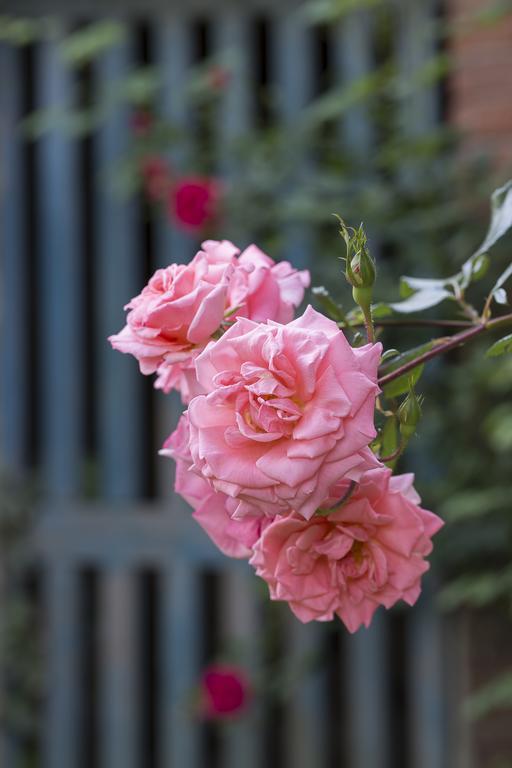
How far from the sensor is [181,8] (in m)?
2.74

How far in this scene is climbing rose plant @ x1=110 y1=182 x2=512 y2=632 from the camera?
547 millimetres

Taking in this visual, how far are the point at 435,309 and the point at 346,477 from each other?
177 centimetres

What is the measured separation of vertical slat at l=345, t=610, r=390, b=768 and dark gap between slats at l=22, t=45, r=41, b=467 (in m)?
1.00

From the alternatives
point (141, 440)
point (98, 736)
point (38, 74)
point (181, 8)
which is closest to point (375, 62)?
point (181, 8)

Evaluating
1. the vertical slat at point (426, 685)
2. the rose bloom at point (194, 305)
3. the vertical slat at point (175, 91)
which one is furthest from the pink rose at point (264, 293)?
the vertical slat at point (175, 91)

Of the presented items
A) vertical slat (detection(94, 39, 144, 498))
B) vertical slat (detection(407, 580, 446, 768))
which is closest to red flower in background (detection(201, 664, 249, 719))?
vertical slat (detection(407, 580, 446, 768))

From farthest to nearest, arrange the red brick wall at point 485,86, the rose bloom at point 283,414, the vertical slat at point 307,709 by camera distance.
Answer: the vertical slat at point 307,709, the red brick wall at point 485,86, the rose bloom at point 283,414

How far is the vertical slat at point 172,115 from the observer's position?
2.70m

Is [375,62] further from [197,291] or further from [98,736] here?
[197,291]

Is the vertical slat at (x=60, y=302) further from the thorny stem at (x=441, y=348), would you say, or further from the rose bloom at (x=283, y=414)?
→ the rose bloom at (x=283, y=414)

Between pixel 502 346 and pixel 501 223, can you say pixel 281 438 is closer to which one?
pixel 502 346

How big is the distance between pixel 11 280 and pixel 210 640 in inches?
42.0

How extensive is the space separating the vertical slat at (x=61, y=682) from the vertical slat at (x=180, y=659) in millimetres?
261

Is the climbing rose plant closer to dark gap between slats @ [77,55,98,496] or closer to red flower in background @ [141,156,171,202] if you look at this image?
red flower in background @ [141,156,171,202]
